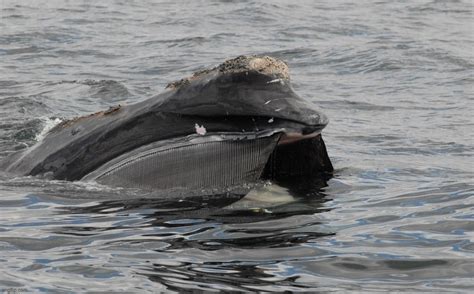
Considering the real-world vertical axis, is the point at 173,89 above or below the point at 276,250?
above

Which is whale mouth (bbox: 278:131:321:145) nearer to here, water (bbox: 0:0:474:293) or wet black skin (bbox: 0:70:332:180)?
wet black skin (bbox: 0:70:332:180)

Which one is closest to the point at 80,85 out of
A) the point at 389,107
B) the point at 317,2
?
the point at 389,107

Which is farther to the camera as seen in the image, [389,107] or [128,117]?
[389,107]

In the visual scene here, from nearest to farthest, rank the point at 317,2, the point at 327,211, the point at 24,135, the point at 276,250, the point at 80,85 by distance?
the point at 276,250 < the point at 327,211 < the point at 24,135 < the point at 80,85 < the point at 317,2

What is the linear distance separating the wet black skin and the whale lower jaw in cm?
7

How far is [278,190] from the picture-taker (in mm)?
8203

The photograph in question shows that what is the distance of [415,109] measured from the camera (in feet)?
44.7

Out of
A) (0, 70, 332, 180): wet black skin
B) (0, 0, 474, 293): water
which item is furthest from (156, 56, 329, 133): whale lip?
(0, 0, 474, 293): water

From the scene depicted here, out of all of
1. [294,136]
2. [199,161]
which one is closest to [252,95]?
[294,136]

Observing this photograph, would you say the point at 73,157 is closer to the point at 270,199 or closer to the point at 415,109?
the point at 270,199

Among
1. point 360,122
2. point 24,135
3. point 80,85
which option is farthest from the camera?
point 80,85

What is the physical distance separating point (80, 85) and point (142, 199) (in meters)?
7.66

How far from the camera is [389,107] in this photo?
13812mm

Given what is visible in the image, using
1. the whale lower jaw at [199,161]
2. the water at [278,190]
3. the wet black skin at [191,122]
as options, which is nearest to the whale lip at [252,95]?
the wet black skin at [191,122]
